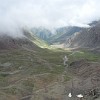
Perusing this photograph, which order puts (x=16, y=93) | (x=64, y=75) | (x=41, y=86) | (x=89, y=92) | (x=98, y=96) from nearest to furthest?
(x=98, y=96), (x=89, y=92), (x=16, y=93), (x=41, y=86), (x=64, y=75)

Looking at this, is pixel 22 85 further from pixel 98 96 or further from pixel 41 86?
pixel 98 96

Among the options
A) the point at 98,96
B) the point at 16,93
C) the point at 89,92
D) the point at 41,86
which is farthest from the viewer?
the point at 41,86

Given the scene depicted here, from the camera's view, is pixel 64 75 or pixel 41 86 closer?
pixel 41 86

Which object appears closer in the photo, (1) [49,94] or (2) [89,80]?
(1) [49,94]

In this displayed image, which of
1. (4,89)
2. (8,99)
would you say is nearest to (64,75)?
(4,89)

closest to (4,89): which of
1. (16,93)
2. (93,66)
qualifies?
(16,93)

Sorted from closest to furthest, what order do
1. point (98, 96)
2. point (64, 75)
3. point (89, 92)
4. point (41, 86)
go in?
point (98, 96)
point (89, 92)
point (41, 86)
point (64, 75)

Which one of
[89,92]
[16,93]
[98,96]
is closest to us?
[98,96]

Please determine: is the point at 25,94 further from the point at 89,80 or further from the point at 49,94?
Answer: the point at 89,80
